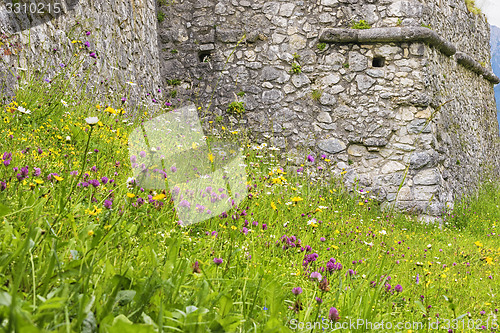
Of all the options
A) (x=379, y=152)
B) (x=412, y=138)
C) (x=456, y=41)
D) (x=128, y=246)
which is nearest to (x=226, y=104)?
(x=379, y=152)

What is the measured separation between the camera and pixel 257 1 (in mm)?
6457

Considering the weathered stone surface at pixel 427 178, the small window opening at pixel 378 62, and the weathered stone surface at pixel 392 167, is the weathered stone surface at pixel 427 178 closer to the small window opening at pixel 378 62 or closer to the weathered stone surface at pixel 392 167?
the weathered stone surface at pixel 392 167

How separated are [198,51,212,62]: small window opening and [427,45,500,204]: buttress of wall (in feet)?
11.8

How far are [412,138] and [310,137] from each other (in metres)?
1.56

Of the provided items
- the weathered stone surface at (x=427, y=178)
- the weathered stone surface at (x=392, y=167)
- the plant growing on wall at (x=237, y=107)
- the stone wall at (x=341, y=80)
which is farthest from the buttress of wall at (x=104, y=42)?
the weathered stone surface at (x=427, y=178)

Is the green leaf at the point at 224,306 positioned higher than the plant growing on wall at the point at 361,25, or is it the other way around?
the plant growing on wall at the point at 361,25

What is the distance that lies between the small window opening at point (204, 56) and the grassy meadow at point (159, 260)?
2.19 m

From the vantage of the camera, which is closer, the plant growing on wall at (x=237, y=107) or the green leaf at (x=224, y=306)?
the green leaf at (x=224, y=306)

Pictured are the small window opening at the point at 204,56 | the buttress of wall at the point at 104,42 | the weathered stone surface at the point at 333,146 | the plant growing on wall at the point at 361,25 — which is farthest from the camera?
the small window opening at the point at 204,56

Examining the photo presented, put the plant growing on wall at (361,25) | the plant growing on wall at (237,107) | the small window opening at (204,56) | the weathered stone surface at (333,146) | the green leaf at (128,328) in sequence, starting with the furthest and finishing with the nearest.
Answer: the small window opening at (204,56)
the plant growing on wall at (237,107)
the weathered stone surface at (333,146)
the plant growing on wall at (361,25)
the green leaf at (128,328)

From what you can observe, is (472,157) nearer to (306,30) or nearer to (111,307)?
(306,30)

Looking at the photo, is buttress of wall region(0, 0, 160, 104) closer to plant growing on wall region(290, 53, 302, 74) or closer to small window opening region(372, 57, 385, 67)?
plant growing on wall region(290, 53, 302, 74)

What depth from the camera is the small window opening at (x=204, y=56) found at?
668cm

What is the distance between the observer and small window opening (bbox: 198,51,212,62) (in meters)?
6.68
